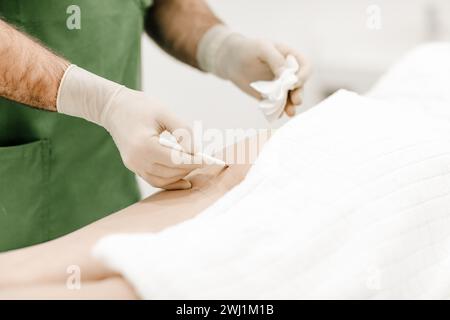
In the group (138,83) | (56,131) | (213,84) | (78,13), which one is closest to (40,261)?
(56,131)

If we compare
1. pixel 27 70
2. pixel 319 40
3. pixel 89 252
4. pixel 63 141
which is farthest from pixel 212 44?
pixel 319 40

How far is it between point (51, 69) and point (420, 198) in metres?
0.61

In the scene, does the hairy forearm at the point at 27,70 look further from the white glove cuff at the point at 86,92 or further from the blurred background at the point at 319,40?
the blurred background at the point at 319,40

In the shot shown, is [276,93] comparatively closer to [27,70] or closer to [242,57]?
[242,57]

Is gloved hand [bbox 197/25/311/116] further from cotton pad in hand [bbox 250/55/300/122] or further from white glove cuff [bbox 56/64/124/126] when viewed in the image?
white glove cuff [bbox 56/64/124/126]

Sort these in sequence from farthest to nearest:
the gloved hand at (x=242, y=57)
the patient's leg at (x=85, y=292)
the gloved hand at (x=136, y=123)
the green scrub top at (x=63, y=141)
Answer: the gloved hand at (x=242, y=57), the green scrub top at (x=63, y=141), the gloved hand at (x=136, y=123), the patient's leg at (x=85, y=292)

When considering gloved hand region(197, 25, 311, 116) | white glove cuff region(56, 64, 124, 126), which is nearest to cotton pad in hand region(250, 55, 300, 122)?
gloved hand region(197, 25, 311, 116)

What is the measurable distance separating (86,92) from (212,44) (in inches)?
19.7

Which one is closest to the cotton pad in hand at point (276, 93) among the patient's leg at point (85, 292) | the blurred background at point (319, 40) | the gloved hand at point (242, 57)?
the gloved hand at point (242, 57)

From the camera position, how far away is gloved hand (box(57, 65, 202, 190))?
910 mm

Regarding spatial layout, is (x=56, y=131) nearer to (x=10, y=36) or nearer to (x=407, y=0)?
(x=10, y=36)

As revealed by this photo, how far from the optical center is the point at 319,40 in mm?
2332

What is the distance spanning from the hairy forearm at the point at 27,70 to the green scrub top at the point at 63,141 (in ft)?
0.48

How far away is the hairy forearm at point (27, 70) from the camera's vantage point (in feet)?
3.04
